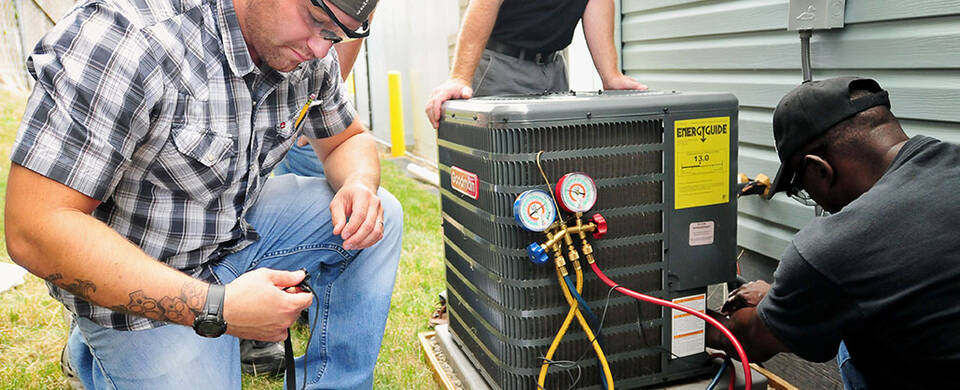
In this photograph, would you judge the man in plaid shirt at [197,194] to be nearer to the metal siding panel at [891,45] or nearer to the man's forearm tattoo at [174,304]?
the man's forearm tattoo at [174,304]

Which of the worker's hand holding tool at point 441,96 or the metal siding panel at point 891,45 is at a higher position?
the metal siding panel at point 891,45

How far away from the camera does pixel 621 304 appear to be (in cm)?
171

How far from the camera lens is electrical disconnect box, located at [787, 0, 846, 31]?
2051 millimetres

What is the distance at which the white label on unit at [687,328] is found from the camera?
178 cm

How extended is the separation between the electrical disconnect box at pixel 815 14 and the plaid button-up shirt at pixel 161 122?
1.48 m

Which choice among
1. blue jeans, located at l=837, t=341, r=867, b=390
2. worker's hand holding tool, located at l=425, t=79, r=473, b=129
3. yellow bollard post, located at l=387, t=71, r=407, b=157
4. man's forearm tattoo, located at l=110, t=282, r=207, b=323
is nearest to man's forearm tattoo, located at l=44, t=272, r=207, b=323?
man's forearm tattoo, located at l=110, t=282, r=207, b=323

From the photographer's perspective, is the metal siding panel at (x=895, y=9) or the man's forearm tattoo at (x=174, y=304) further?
the metal siding panel at (x=895, y=9)

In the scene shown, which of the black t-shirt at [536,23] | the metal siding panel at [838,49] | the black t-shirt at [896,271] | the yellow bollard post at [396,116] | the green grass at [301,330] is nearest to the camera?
the black t-shirt at [896,271]

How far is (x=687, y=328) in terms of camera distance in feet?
5.88

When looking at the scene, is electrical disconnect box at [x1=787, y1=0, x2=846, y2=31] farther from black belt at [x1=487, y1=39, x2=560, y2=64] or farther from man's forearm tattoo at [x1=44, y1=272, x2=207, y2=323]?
man's forearm tattoo at [x1=44, y1=272, x2=207, y2=323]

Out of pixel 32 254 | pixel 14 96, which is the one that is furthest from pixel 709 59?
pixel 14 96

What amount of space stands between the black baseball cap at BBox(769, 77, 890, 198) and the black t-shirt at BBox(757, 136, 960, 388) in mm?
141

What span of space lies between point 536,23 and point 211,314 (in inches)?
67.0

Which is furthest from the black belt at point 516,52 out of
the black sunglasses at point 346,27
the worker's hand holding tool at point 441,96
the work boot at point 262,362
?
the work boot at point 262,362
